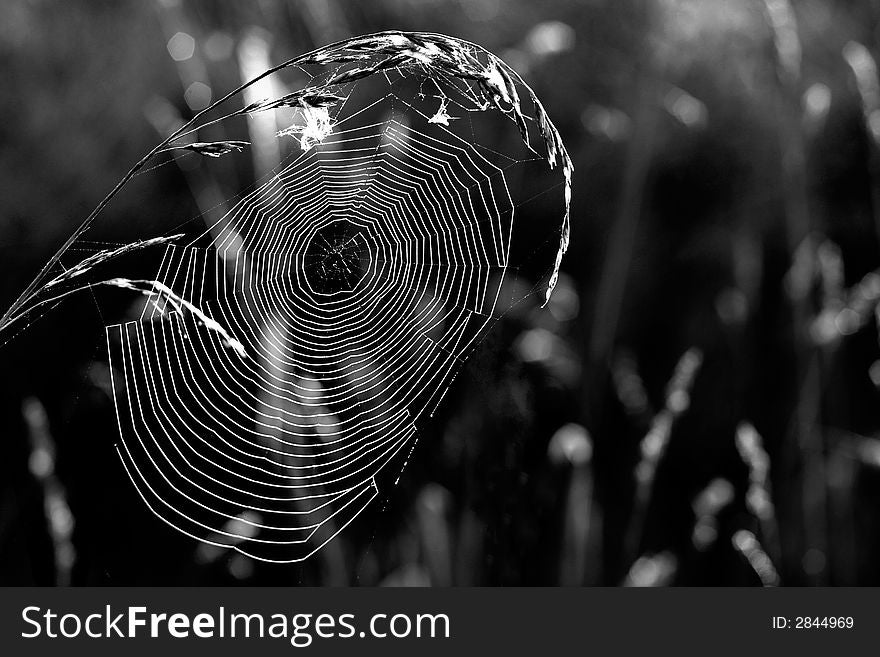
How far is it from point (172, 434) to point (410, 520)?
322mm

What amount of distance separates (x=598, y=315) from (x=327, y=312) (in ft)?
1.39

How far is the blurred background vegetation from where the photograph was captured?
37.5 inches

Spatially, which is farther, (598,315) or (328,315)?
(328,315)

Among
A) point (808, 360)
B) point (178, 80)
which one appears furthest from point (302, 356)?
point (808, 360)

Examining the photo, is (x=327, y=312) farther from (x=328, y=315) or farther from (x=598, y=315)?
(x=598, y=315)

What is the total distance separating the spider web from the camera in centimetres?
94

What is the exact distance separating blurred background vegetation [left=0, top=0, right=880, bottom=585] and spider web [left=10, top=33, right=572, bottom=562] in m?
0.04

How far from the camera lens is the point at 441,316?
104cm

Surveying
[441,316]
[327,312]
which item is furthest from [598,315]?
[327,312]

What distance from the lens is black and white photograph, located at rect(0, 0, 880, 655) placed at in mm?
937

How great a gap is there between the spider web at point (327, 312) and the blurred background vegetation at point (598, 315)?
40 mm

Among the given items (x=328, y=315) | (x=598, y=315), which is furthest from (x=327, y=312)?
(x=598, y=315)

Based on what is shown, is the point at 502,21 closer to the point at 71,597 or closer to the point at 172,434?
the point at 172,434

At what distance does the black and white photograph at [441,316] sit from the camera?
937mm
